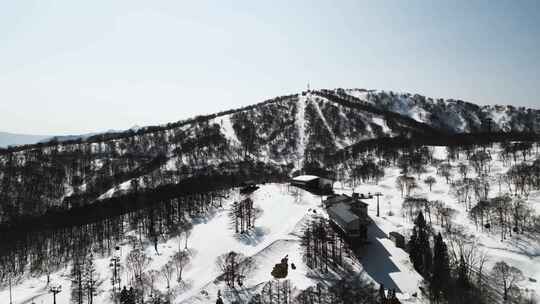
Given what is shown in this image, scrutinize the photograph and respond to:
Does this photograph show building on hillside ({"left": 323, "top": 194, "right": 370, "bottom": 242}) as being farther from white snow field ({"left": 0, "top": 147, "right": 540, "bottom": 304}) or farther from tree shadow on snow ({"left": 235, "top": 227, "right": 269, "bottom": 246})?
tree shadow on snow ({"left": 235, "top": 227, "right": 269, "bottom": 246})

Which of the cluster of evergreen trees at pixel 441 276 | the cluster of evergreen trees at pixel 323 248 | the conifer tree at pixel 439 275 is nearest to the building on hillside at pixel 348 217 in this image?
the cluster of evergreen trees at pixel 323 248

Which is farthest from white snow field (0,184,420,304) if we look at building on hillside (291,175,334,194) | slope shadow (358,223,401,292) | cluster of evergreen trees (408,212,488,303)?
building on hillside (291,175,334,194)

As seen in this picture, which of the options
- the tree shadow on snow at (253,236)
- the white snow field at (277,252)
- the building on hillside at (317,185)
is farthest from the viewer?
the building on hillside at (317,185)

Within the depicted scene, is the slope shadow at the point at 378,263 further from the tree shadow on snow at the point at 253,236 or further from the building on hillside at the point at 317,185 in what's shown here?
the building on hillside at the point at 317,185

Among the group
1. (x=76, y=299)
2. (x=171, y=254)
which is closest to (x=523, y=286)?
(x=171, y=254)

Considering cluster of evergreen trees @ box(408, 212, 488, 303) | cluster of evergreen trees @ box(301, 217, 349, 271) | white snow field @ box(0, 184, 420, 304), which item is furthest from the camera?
cluster of evergreen trees @ box(301, 217, 349, 271)
